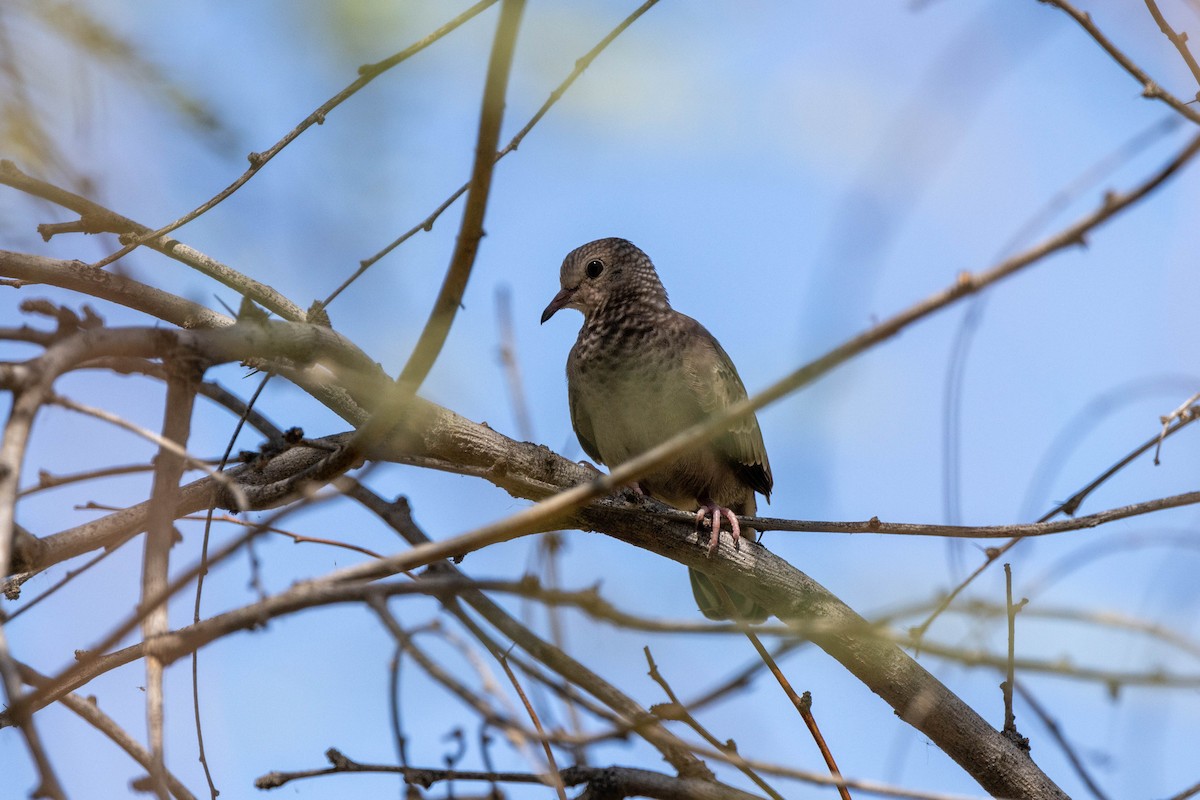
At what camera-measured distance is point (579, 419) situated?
5715mm

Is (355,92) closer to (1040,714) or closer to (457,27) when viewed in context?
(457,27)

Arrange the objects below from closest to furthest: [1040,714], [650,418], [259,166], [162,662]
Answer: [162,662] → [259,166] → [1040,714] → [650,418]

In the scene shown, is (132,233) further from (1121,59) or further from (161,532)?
(1121,59)

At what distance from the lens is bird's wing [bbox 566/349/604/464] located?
18.6 feet

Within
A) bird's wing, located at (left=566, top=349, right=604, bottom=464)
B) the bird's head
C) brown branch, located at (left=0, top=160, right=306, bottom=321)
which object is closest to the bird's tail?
bird's wing, located at (left=566, top=349, right=604, bottom=464)

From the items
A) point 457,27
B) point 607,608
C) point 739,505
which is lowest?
point 607,608

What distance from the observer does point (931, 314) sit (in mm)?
1645

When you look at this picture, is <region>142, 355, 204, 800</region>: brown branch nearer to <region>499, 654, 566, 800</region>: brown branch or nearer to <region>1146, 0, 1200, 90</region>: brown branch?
<region>499, 654, 566, 800</region>: brown branch

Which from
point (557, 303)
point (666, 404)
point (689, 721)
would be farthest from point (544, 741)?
point (557, 303)

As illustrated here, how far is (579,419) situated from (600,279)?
35.5 inches

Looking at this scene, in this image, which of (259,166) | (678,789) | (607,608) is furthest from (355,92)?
(678,789)

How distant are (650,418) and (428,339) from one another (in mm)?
3232

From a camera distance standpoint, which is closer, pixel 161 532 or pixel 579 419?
pixel 161 532

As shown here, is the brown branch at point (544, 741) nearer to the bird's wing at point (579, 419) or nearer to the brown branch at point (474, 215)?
the brown branch at point (474, 215)
